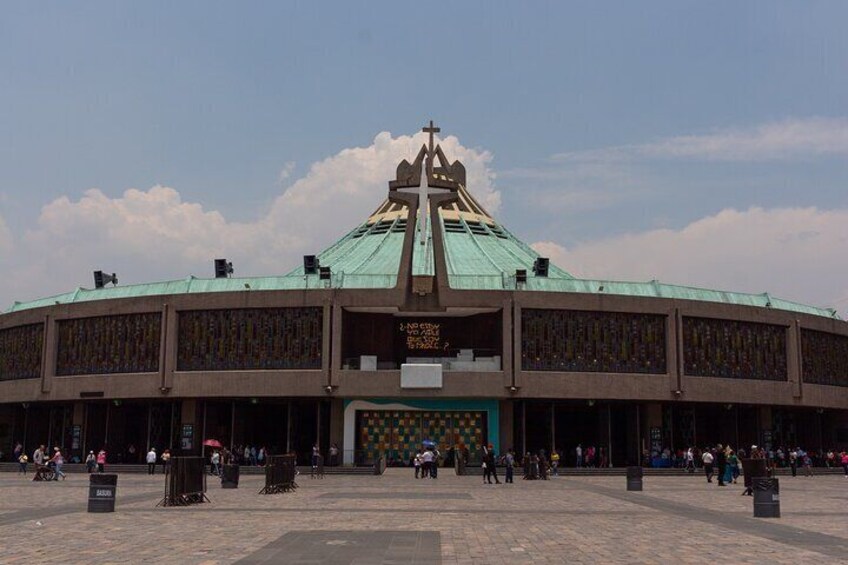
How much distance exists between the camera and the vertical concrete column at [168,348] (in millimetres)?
55750

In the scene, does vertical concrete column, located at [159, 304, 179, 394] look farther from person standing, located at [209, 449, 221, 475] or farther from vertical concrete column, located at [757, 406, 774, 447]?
vertical concrete column, located at [757, 406, 774, 447]

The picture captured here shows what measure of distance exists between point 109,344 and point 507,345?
922 inches

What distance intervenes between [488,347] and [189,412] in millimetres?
17733

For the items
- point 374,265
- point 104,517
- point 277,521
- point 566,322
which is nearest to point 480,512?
point 277,521

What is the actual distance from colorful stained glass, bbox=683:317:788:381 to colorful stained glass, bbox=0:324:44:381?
39029 mm

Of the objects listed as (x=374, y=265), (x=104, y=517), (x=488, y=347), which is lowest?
(x=104, y=517)

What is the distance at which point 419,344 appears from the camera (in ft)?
195

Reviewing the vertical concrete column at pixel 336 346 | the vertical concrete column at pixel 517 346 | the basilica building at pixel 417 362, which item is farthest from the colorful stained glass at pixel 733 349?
the vertical concrete column at pixel 336 346

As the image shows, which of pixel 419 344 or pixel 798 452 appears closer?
pixel 798 452

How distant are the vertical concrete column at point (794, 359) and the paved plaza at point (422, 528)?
90.4 ft

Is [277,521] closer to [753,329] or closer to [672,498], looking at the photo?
[672,498]

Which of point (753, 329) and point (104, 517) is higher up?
point (753, 329)

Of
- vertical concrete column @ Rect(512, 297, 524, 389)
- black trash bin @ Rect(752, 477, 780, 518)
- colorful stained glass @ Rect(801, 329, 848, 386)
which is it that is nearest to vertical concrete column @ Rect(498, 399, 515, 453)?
vertical concrete column @ Rect(512, 297, 524, 389)

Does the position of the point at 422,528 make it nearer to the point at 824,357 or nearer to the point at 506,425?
the point at 506,425
